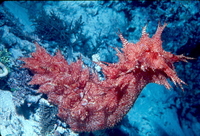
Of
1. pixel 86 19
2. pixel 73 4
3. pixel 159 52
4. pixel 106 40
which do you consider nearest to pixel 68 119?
pixel 159 52

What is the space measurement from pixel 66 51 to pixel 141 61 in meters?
3.05

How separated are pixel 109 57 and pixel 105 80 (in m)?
2.44

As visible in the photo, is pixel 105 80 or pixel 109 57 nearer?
pixel 105 80

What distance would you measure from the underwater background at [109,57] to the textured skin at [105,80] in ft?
2.63

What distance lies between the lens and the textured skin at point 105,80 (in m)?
2.17

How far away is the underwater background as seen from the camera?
11.2ft

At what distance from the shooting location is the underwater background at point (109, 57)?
3418 millimetres

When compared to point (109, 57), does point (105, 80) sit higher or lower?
lower

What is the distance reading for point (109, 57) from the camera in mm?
4977

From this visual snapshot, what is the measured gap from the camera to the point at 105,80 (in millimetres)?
2625

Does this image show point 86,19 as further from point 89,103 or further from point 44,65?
point 89,103

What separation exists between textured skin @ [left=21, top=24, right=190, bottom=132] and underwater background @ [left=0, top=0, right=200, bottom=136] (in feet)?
2.63

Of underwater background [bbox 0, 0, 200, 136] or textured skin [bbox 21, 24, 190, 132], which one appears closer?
textured skin [bbox 21, 24, 190, 132]

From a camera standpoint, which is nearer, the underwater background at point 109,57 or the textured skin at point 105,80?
the textured skin at point 105,80
